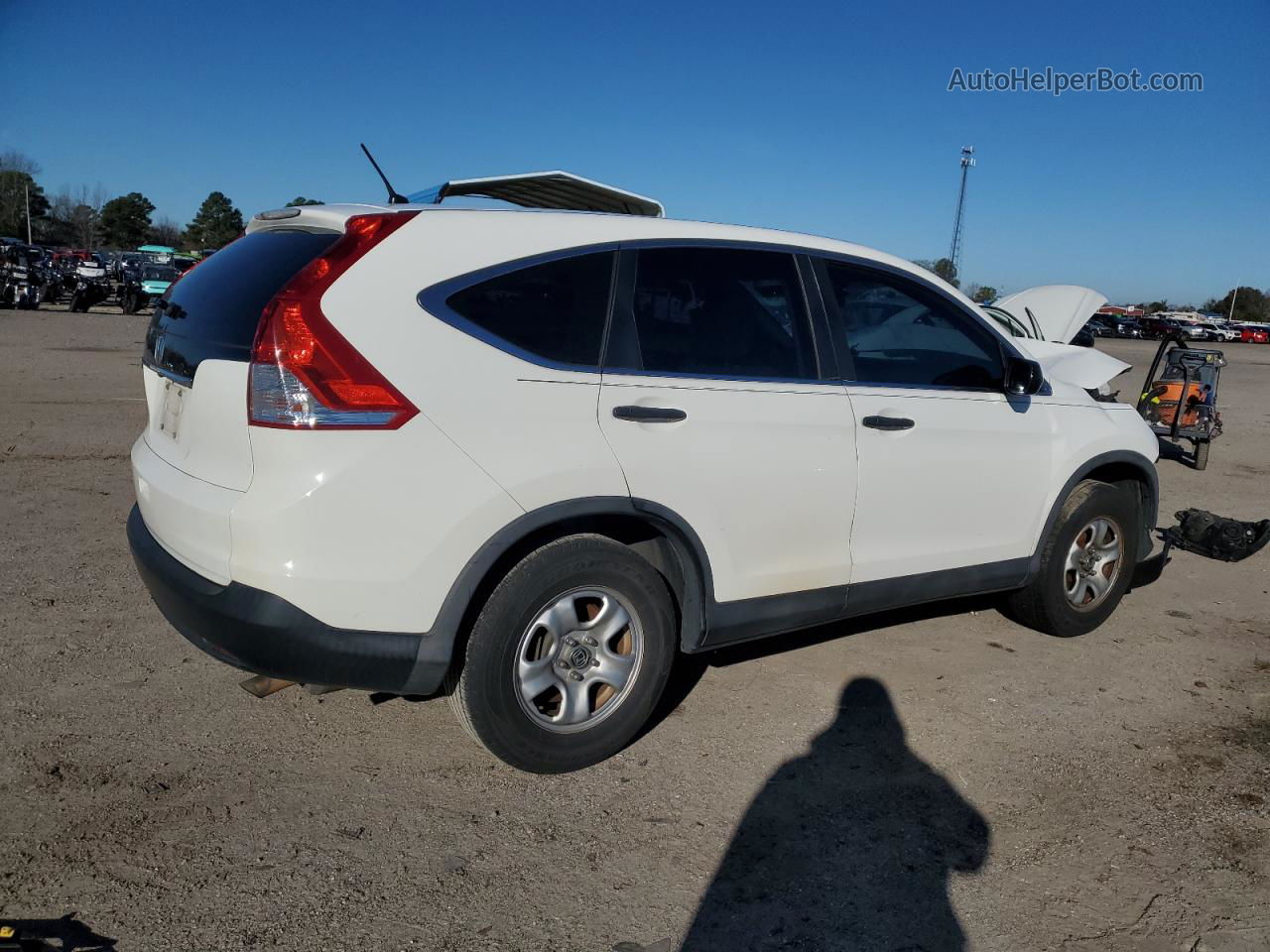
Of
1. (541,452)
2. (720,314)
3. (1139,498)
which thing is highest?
(720,314)

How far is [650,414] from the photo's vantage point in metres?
3.20

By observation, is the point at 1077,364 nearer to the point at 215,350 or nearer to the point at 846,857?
the point at 846,857

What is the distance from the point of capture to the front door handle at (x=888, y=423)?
377 cm

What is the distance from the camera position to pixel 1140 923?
106 inches

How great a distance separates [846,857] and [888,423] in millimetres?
1651

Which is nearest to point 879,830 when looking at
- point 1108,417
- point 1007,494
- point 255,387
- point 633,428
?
point 633,428

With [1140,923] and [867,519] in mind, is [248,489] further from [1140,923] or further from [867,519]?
[1140,923]

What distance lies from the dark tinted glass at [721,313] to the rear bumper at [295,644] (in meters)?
1.20

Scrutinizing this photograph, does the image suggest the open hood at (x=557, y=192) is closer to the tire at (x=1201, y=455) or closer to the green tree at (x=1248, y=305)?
the tire at (x=1201, y=455)

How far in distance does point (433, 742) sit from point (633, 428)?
4.49ft

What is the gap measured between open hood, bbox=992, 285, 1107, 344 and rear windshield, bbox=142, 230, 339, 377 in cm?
913

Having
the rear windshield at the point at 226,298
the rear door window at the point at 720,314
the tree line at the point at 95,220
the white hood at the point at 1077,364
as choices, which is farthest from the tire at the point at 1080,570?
the tree line at the point at 95,220

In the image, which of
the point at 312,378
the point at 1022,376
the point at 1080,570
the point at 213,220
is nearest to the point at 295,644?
the point at 312,378

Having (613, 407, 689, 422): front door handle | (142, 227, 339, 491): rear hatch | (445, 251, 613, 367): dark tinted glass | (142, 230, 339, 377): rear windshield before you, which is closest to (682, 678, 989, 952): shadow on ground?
(613, 407, 689, 422): front door handle
